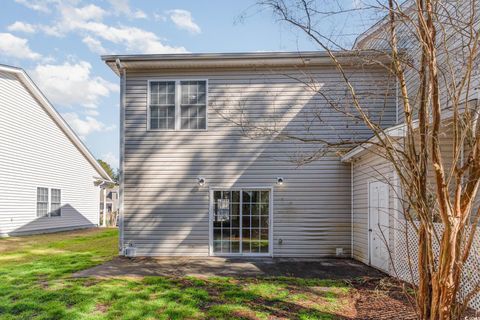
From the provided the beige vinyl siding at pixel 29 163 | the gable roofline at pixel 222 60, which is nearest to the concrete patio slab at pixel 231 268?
the gable roofline at pixel 222 60

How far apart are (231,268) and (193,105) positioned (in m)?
4.48

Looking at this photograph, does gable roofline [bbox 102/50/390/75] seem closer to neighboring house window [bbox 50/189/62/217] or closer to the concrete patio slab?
the concrete patio slab

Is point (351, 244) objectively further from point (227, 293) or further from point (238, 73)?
point (238, 73)

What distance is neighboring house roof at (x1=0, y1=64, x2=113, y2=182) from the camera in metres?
14.1

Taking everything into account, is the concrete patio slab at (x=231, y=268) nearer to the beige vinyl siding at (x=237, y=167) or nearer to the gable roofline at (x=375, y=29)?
the beige vinyl siding at (x=237, y=167)

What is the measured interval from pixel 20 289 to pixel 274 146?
21.3ft

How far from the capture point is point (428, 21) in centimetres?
297

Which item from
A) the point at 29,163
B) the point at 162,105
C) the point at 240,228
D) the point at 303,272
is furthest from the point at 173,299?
the point at 29,163

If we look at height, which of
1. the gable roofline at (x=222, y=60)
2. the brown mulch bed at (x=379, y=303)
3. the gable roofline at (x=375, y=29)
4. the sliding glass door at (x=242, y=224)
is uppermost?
the gable roofline at (x=222, y=60)

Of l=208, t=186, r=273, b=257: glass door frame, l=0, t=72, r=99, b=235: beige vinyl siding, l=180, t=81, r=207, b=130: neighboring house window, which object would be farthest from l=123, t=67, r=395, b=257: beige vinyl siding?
l=0, t=72, r=99, b=235: beige vinyl siding

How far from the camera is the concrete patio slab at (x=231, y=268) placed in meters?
7.21

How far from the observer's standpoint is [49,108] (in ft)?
52.7

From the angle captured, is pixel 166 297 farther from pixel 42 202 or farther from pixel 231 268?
pixel 42 202

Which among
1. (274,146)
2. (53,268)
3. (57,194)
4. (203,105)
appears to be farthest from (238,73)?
(57,194)
